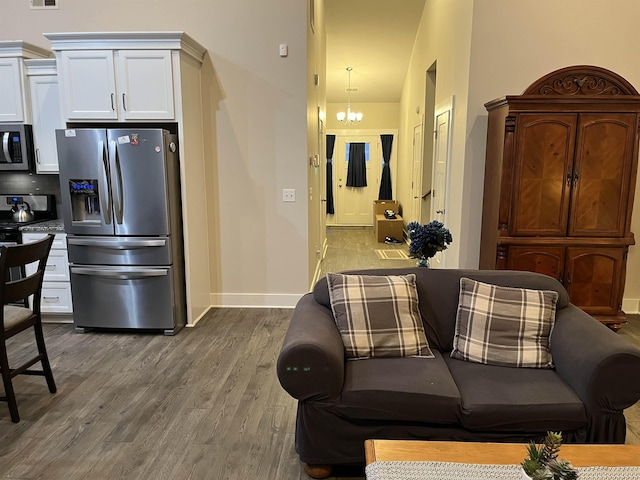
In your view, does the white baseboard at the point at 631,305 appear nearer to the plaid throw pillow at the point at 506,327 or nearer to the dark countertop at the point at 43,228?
the plaid throw pillow at the point at 506,327

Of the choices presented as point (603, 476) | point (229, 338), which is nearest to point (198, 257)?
point (229, 338)

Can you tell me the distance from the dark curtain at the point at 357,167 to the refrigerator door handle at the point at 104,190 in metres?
7.66

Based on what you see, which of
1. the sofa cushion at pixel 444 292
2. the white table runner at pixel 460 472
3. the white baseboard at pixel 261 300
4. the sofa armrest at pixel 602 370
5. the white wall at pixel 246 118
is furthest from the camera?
the white baseboard at pixel 261 300

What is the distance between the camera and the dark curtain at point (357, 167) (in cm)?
1070

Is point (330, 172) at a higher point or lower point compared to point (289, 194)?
higher

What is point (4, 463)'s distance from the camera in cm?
220

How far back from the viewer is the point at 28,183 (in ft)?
14.6

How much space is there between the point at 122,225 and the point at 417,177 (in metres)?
5.24

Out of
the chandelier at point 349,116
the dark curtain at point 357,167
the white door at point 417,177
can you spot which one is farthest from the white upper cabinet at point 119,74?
the dark curtain at point 357,167

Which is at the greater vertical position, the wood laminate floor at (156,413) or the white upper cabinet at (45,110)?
the white upper cabinet at (45,110)

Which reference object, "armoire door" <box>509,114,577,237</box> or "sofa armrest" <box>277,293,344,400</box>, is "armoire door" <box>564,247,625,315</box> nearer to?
"armoire door" <box>509,114,577,237</box>

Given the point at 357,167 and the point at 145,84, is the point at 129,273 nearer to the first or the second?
the point at 145,84

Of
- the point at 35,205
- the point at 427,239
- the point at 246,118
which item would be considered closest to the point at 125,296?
the point at 35,205

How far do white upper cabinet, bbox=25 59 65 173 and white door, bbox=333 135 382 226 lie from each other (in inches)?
288
